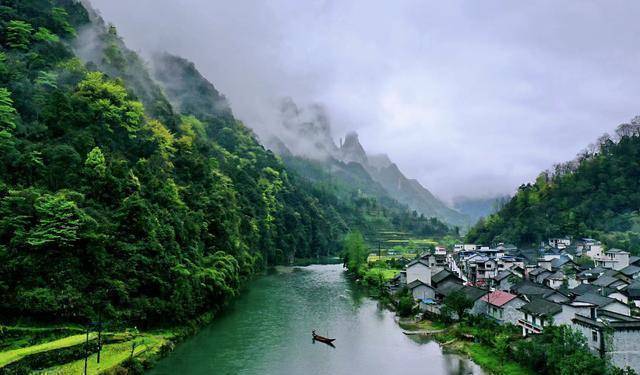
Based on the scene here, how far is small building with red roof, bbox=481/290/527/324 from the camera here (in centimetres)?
3030

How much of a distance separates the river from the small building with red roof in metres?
4.60

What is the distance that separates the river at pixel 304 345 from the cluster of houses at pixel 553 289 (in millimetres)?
4698

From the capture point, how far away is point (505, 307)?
3061cm

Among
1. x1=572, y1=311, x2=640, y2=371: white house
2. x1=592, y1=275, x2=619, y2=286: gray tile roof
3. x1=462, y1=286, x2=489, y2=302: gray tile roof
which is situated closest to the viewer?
x1=572, y1=311, x2=640, y2=371: white house

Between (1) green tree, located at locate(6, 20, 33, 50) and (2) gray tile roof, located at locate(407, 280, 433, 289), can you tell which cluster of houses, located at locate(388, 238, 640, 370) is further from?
(1) green tree, located at locate(6, 20, 33, 50)

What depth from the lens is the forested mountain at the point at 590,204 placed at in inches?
2776

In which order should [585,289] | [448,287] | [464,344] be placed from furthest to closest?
[448,287] → [585,289] → [464,344]

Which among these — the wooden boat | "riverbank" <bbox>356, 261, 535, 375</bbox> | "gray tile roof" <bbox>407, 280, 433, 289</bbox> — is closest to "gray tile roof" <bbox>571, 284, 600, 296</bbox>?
"riverbank" <bbox>356, 261, 535, 375</bbox>

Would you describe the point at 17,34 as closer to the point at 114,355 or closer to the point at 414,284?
the point at 114,355

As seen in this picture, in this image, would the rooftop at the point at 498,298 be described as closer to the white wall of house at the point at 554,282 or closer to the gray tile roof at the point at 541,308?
the gray tile roof at the point at 541,308

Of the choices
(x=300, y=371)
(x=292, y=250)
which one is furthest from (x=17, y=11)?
(x=292, y=250)

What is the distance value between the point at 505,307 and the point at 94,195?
2632 cm

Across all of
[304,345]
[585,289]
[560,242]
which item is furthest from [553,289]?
[560,242]

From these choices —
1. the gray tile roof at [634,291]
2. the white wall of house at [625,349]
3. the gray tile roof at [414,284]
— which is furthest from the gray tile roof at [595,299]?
the gray tile roof at [414,284]
